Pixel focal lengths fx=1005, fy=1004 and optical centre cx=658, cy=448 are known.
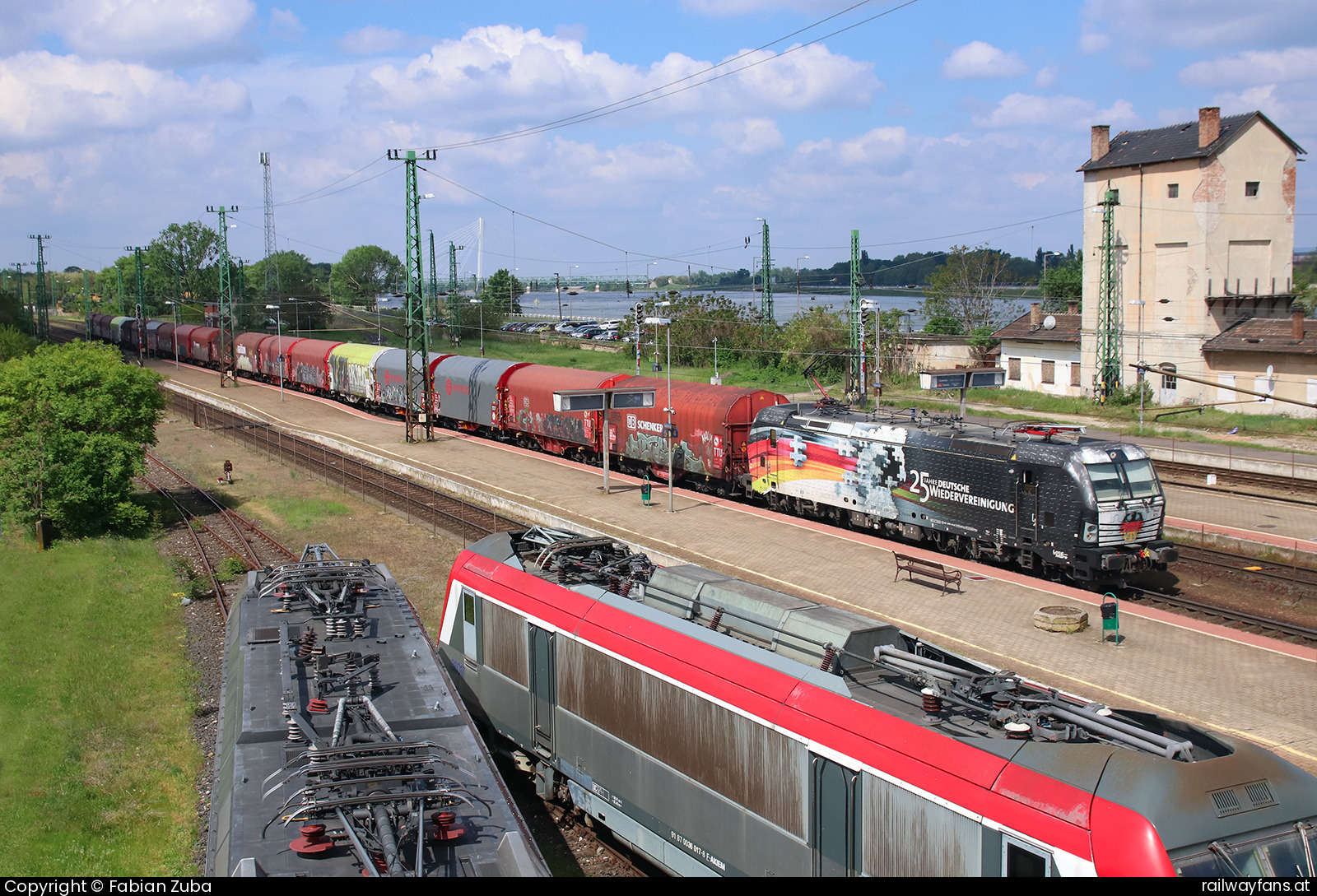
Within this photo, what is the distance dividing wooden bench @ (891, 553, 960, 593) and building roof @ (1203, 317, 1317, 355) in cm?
2998

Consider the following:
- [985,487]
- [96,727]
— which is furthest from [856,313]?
[96,727]

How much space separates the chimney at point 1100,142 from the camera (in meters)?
55.5

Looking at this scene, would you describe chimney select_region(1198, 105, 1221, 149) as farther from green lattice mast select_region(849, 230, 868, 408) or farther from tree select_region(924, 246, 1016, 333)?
tree select_region(924, 246, 1016, 333)

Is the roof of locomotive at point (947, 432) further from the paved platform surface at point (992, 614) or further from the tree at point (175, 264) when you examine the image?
the tree at point (175, 264)

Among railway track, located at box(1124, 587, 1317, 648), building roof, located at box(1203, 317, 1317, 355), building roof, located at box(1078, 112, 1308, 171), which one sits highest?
building roof, located at box(1078, 112, 1308, 171)

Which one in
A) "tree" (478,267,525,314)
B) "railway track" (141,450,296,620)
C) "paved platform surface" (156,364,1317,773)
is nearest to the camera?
"paved platform surface" (156,364,1317,773)

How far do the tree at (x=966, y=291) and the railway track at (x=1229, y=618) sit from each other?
62299 mm

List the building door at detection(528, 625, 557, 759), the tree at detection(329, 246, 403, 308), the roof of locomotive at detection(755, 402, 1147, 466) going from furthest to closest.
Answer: the tree at detection(329, 246, 403, 308) → the roof of locomotive at detection(755, 402, 1147, 466) → the building door at detection(528, 625, 557, 759)

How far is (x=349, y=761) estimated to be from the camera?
773 centimetres

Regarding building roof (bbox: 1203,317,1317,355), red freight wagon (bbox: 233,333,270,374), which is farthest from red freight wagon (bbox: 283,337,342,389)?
building roof (bbox: 1203,317,1317,355)

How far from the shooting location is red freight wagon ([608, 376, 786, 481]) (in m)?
31.4

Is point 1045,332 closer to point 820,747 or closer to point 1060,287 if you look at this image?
point 1060,287

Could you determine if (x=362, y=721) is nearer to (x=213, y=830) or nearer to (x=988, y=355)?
(x=213, y=830)

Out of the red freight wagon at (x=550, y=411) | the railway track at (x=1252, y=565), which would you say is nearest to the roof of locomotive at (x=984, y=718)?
the railway track at (x=1252, y=565)
